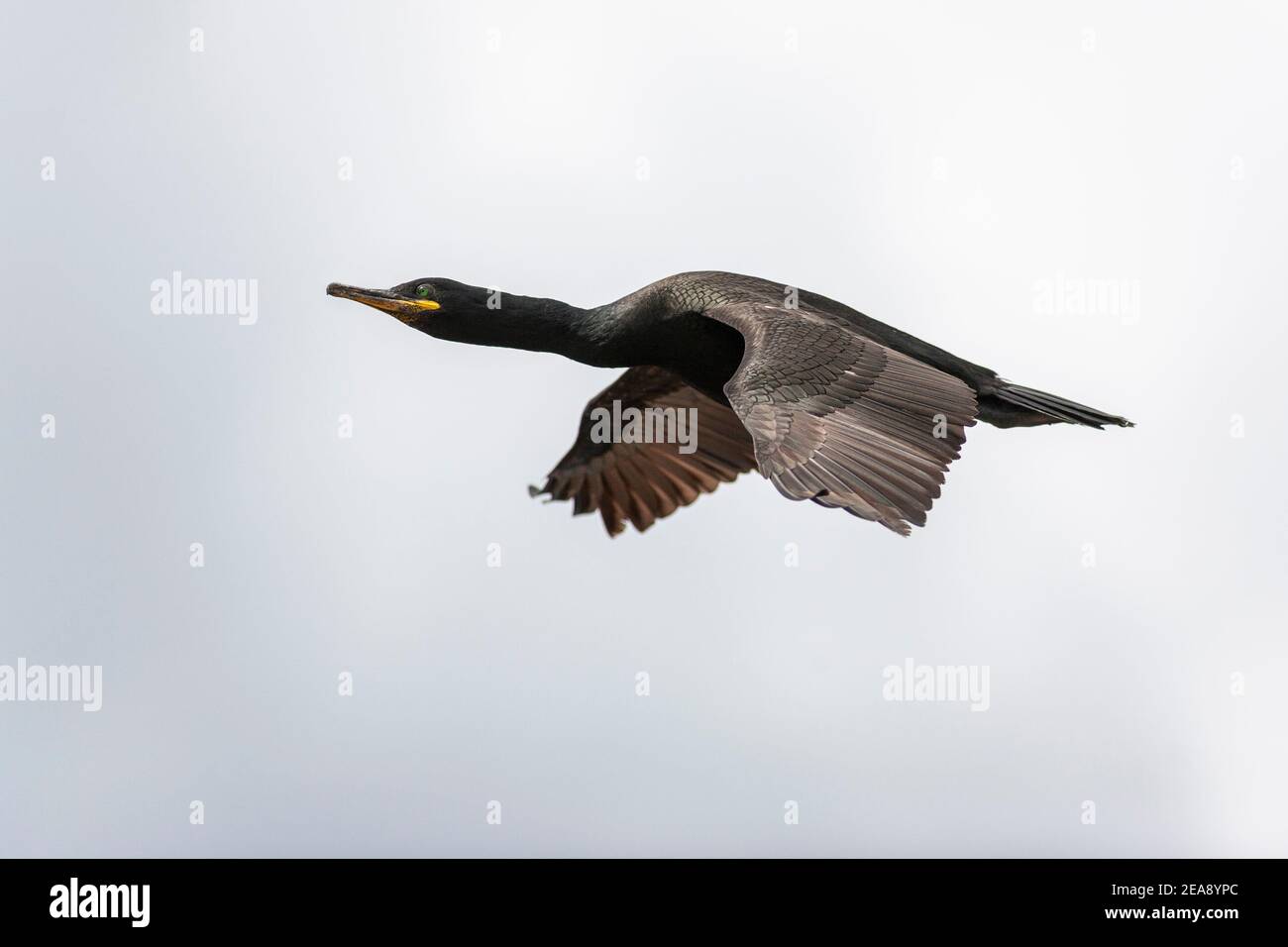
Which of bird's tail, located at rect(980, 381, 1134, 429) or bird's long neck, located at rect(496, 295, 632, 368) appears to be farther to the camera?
bird's long neck, located at rect(496, 295, 632, 368)

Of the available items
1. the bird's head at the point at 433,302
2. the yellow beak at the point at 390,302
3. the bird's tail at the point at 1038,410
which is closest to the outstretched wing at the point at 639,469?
the bird's head at the point at 433,302

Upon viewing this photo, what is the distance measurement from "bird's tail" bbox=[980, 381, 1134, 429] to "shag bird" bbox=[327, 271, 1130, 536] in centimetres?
1

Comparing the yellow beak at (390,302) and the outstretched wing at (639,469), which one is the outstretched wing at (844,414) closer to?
the yellow beak at (390,302)

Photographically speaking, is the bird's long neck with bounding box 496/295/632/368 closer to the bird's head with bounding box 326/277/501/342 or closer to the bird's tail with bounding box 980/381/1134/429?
Result: the bird's head with bounding box 326/277/501/342

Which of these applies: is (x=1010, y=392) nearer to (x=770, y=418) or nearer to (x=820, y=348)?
(x=820, y=348)

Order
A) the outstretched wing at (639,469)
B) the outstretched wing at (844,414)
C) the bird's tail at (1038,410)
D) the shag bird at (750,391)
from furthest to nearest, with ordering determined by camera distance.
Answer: the outstretched wing at (639,469) < the bird's tail at (1038,410) < the shag bird at (750,391) < the outstretched wing at (844,414)

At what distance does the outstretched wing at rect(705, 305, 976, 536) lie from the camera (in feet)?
36.1

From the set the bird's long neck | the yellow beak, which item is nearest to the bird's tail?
the bird's long neck

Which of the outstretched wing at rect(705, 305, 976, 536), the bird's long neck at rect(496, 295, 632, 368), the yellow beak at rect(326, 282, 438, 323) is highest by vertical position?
the yellow beak at rect(326, 282, 438, 323)

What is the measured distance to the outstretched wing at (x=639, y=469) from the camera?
56.8 feet

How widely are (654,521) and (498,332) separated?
135 inches

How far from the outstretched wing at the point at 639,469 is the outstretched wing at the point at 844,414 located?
A: 3.62 metres

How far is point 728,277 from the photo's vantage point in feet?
47.8
